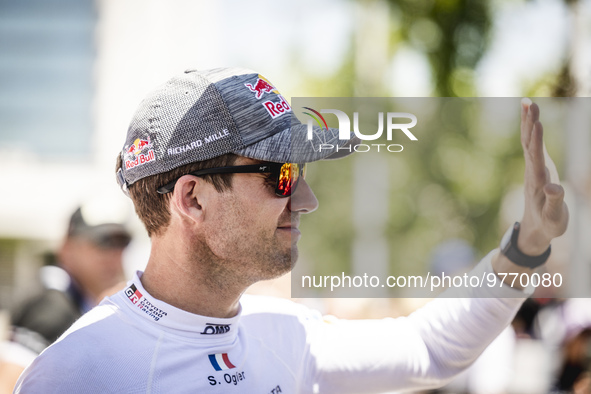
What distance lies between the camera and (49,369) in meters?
1.56

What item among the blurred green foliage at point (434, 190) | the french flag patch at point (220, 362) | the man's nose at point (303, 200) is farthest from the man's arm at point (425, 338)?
the man's nose at point (303, 200)

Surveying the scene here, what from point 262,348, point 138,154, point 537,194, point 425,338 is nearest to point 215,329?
point 262,348

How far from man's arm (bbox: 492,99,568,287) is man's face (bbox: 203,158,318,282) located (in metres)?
0.75

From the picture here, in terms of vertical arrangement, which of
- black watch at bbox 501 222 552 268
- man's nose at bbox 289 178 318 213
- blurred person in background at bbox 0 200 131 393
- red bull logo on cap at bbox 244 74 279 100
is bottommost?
blurred person in background at bbox 0 200 131 393

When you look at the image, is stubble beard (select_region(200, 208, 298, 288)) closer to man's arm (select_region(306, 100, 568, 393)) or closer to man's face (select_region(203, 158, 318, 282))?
man's face (select_region(203, 158, 318, 282))

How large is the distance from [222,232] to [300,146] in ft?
1.20

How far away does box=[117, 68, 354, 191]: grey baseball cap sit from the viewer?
1.79m

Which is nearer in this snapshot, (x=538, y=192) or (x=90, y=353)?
(x=90, y=353)

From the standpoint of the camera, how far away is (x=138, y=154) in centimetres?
183

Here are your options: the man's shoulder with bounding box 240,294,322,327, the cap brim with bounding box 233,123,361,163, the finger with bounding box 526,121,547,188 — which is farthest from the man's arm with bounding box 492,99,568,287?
the man's shoulder with bounding box 240,294,322,327

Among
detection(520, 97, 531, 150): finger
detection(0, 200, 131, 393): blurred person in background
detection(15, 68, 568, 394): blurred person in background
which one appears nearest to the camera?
detection(15, 68, 568, 394): blurred person in background

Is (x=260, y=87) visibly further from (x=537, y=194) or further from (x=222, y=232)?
(x=537, y=194)

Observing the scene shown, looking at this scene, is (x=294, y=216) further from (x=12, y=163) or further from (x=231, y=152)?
(x=12, y=163)

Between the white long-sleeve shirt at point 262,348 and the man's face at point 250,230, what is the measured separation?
0.21m
